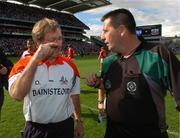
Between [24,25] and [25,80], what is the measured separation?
79.1 meters

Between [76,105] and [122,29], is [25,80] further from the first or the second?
[122,29]

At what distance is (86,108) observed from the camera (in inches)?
442

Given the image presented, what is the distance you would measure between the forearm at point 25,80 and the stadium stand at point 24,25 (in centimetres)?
5840

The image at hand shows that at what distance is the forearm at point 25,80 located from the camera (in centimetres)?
335

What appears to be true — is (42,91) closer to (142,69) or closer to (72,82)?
(72,82)

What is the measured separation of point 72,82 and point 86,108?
7.41m

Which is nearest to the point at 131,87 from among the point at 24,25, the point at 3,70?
the point at 3,70

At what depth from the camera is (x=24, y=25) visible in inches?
3164

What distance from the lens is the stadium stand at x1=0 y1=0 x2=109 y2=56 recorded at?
68.8m

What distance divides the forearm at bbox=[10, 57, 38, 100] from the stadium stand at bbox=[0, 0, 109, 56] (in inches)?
2299

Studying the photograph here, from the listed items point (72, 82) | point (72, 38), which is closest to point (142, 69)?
point (72, 82)

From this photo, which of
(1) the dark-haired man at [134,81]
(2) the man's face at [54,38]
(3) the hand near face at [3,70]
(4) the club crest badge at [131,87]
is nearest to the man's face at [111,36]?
(1) the dark-haired man at [134,81]

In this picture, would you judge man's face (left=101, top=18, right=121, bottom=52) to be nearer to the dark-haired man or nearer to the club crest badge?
the dark-haired man

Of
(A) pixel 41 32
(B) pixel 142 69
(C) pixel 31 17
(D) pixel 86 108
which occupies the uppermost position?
(C) pixel 31 17
